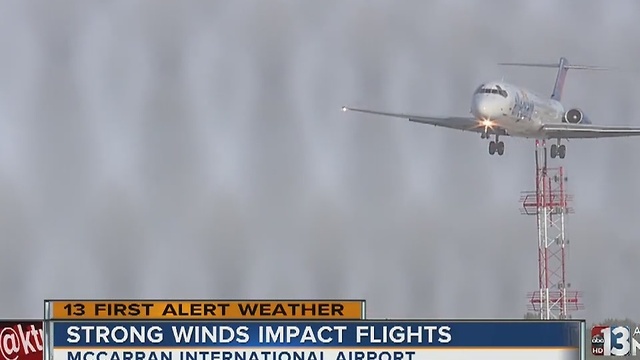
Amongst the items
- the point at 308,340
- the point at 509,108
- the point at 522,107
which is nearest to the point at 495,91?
the point at 509,108

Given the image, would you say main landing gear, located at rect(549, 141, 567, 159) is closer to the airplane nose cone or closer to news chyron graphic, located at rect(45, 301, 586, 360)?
the airplane nose cone

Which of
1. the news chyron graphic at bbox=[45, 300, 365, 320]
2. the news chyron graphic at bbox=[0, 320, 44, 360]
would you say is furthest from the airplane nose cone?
the news chyron graphic at bbox=[0, 320, 44, 360]

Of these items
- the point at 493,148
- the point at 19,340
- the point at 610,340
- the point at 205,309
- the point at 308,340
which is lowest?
the point at 308,340

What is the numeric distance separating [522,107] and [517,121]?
1.81m

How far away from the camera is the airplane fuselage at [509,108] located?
175875 millimetres

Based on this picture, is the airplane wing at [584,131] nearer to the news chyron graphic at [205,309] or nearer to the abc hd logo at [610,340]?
the abc hd logo at [610,340]

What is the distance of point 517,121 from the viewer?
180 metres

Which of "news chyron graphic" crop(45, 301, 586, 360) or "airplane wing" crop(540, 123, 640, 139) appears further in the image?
"airplane wing" crop(540, 123, 640, 139)

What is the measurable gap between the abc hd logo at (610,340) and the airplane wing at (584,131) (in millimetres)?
20040

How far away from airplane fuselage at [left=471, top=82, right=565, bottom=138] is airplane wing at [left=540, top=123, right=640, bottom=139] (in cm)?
98

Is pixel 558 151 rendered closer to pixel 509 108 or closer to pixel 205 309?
pixel 509 108

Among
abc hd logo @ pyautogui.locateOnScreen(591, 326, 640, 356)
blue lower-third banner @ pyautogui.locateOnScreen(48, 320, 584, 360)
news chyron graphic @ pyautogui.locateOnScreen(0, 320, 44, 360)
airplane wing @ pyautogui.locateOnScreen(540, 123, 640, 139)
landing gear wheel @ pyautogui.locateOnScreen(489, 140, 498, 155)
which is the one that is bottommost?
blue lower-third banner @ pyautogui.locateOnScreen(48, 320, 584, 360)

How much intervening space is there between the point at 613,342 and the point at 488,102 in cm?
2208

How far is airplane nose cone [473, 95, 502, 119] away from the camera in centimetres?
17538
